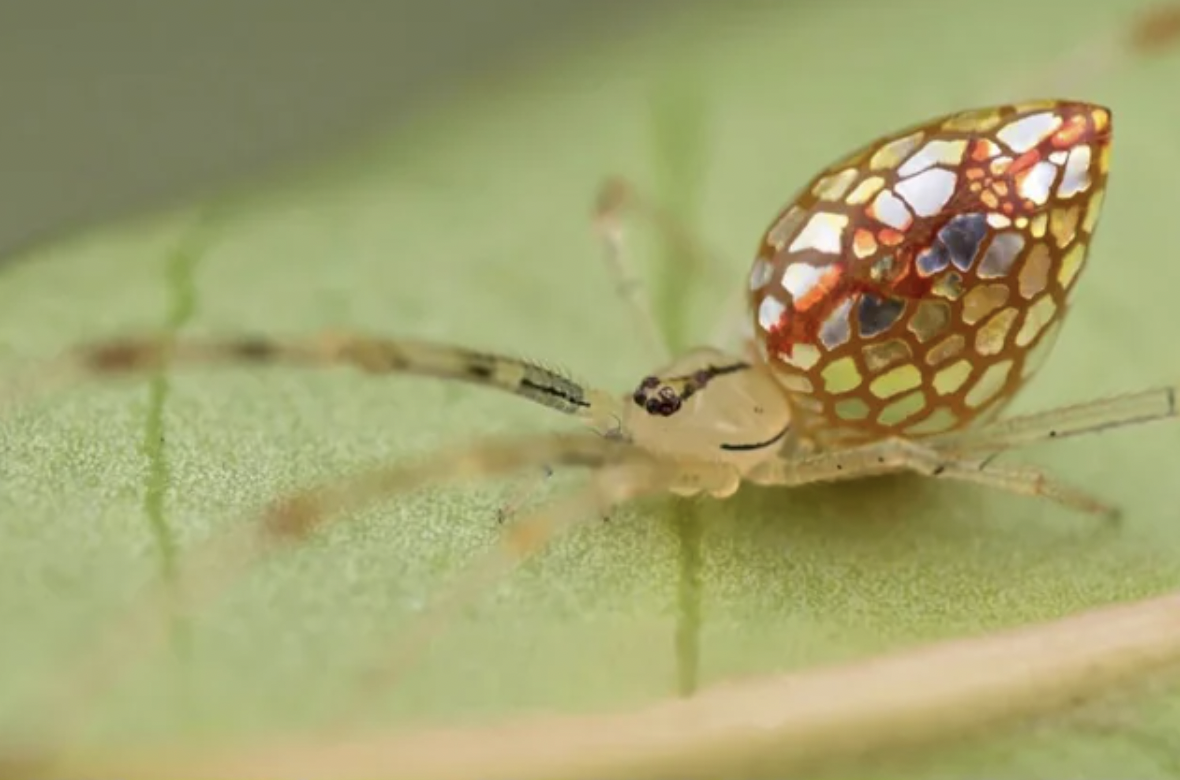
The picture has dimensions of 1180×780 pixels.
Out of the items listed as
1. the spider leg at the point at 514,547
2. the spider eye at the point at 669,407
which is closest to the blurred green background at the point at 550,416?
the spider leg at the point at 514,547

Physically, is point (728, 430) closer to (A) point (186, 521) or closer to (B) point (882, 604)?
(B) point (882, 604)

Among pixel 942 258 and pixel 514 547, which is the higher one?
pixel 942 258

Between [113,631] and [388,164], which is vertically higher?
[388,164]

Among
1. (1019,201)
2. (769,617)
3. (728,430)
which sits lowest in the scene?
(769,617)

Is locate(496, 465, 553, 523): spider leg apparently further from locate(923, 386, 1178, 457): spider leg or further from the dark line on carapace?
locate(923, 386, 1178, 457): spider leg

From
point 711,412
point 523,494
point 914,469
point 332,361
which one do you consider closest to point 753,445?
point 711,412

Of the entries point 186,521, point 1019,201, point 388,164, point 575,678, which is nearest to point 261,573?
point 186,521

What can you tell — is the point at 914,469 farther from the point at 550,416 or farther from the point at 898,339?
the point at 550,416
